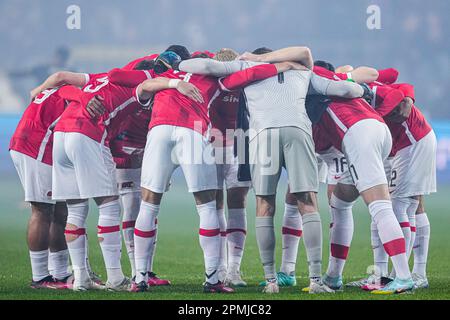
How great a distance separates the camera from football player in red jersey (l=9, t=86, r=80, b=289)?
874cm

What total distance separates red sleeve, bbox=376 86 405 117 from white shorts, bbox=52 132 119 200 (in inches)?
103

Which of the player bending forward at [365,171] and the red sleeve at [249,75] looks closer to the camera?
the player bending forward at [365,171]

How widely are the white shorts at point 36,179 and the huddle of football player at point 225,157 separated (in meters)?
0.01

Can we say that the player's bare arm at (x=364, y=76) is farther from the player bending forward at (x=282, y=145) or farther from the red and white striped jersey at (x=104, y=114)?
the red and white striped jersey at (x=104, y=114)

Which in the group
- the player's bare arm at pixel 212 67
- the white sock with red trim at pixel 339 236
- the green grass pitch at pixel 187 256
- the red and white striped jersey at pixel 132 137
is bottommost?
the green grass pitch at pixel 187 256

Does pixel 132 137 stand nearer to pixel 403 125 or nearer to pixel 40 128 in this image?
pixel 40 128

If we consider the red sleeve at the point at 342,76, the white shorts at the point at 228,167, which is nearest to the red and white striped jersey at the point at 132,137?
the white shorts at the point at 228,167

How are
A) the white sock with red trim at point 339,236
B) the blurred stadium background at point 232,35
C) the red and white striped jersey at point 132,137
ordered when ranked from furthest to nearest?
the blurred stadium background at point 232,35
the red and white striped jersey at point 132,137
the white sock with red trim at point 339,236

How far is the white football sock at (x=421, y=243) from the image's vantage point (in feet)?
30.2
